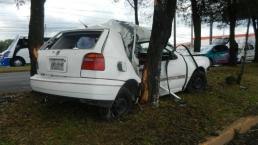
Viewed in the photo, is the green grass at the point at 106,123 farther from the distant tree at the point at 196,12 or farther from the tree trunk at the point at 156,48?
the distant tree at the point at 196,12

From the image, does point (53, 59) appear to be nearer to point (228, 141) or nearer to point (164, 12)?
point (164, 12)

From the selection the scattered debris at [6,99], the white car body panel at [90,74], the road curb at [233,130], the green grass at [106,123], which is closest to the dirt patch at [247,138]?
the road curb at [233,130]

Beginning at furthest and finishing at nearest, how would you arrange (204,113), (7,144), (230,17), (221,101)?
(230,17) < (221,101) < (204,113) < (7,144)

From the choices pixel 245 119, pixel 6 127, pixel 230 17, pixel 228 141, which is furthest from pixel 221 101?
pixel 230 17

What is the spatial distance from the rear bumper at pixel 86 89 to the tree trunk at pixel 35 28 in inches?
55.8

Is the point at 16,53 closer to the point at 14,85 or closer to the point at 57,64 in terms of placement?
the point at 14,85

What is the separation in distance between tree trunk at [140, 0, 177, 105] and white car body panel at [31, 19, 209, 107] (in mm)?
431

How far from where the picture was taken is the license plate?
6469 mm

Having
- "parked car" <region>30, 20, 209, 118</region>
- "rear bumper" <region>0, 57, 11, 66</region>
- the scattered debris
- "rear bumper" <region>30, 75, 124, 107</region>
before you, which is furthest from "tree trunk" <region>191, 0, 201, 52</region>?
"rear bumper" <region>30, 75, 124, 107</region>

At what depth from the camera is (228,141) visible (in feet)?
22.9

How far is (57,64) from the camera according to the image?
657 centimetres

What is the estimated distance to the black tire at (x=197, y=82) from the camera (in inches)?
373

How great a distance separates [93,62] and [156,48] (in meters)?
1.85

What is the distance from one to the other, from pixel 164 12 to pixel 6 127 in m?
3.55
